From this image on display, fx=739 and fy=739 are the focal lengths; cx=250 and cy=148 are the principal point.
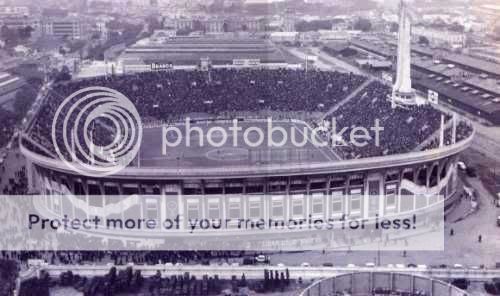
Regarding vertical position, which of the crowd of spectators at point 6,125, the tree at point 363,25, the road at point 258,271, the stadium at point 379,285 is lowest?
the road at point 258,271

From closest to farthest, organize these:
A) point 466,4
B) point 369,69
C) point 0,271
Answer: point 0,271
point 369,69
point 466,4

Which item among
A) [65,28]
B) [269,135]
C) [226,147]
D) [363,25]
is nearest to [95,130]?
[226,147]

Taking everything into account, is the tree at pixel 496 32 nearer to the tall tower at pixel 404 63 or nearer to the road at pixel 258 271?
the tall tower at pixel 404 63

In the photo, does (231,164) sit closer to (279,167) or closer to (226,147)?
(226,147)

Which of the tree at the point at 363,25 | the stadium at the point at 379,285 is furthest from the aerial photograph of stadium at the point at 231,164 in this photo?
the tree at the point at 363,25

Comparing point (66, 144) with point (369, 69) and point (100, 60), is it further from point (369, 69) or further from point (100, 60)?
point (369, 69)

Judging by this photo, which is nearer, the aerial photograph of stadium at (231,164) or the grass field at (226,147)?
the aerial photograph of stadium at (231,164)

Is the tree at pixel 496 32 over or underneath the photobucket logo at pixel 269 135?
over

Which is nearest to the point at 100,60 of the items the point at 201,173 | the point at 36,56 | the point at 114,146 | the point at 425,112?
the point at 36,56
